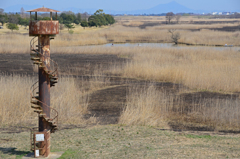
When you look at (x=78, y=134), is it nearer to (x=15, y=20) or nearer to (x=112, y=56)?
(x=112, y=56)

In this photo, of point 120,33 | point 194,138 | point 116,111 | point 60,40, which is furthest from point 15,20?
point 194,138

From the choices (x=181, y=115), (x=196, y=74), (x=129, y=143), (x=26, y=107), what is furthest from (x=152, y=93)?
(x=196, y=74)

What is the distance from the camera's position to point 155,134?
390 inches

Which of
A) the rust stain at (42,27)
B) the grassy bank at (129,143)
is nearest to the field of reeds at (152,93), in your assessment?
the grassy bank at (129,143)

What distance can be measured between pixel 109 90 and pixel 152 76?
4.46 metres

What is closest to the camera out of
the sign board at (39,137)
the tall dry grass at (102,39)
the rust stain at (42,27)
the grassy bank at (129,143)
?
the rust stain at (42,27)

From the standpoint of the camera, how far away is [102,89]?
1741cm

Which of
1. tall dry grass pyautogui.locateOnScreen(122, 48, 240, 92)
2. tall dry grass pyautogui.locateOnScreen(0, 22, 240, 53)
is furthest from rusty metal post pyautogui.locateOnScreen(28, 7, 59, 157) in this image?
tall dry grass pyautogui.locateOnScreen(0, 22, 240, 53)

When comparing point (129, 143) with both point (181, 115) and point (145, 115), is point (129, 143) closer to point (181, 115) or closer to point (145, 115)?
point (145, 115)

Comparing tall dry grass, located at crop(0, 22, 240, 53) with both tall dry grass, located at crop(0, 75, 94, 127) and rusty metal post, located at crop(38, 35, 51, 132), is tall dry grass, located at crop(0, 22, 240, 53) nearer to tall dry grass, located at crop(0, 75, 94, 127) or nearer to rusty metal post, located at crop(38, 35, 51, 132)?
tall dry grass, located at crop(0, 75, 94, 127)

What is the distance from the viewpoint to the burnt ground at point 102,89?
13656mm

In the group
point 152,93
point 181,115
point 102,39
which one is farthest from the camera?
point 102,39

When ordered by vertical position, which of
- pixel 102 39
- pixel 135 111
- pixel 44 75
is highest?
pixel 102 39

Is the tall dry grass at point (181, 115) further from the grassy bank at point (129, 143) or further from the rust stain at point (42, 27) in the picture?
the rust stain at point (42, 27)
